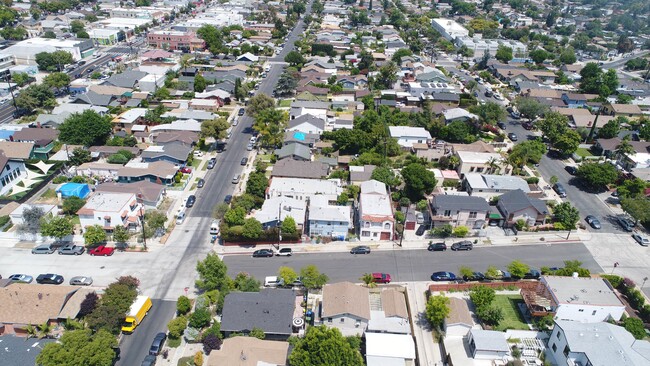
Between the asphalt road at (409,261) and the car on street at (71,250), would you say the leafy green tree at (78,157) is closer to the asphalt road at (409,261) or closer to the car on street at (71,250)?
the car on street at (71,250)

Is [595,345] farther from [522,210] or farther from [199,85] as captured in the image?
[199,85]

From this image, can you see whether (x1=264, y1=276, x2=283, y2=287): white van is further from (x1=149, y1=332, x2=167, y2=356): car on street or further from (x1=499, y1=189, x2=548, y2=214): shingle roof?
(x1=499, y1=189, x2=548, y2=214): shingle roof

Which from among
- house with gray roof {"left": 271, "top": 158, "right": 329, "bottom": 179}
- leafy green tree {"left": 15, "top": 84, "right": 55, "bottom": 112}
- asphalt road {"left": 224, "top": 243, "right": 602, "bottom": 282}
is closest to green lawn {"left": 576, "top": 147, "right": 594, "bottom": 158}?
asphalt road {"left": 224, "top": 243, "right": 602, "bottom": 282}

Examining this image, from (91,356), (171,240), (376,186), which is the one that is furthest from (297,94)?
(91,356)

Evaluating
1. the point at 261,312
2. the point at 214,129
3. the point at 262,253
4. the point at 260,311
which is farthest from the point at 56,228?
the point at 214,129

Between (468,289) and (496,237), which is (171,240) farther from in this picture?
(496,237)
